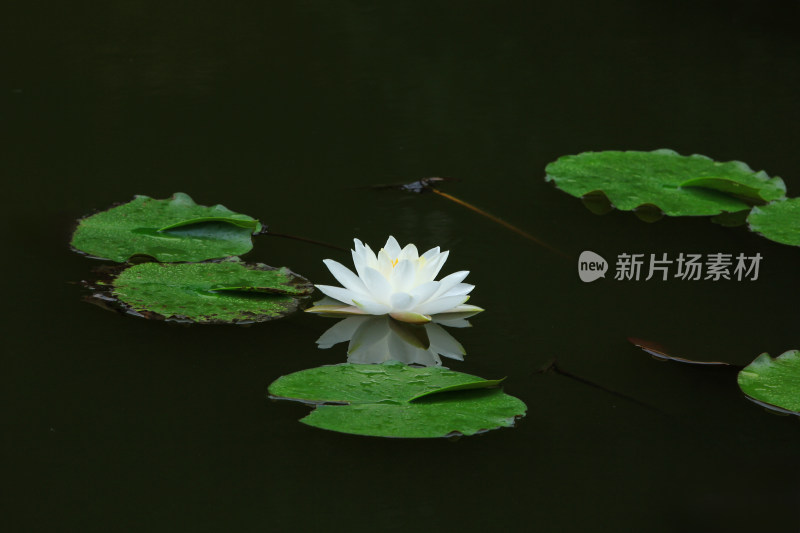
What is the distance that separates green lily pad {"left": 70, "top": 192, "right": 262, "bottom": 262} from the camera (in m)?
2.10

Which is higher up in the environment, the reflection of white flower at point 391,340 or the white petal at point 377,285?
the white petal at point 377,285

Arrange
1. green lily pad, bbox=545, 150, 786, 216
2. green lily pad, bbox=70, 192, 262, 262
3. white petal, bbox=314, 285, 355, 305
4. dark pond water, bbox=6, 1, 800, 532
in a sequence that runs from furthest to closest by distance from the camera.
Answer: green lily pad, bbox=545, 150, 786, 216 → green lily pad, bbox=70, 192, 262, 262 → white petal, bbox=314, 285, 355, 305 → dark pond water, bbox=6, 1, 800, 532

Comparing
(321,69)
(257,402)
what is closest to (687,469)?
(257,402)

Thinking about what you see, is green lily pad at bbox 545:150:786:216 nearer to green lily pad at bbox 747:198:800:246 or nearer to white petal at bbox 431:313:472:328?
green lily pad at bbox 747:198:800:246

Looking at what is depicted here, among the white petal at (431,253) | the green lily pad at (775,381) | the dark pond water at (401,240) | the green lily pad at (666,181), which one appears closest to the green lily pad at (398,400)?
the dark pond water at (401,240)

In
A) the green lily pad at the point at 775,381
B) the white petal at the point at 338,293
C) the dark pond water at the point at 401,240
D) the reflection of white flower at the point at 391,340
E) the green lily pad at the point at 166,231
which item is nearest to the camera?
the dark pond water at the point at 401,240

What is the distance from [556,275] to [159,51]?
2.30 meters

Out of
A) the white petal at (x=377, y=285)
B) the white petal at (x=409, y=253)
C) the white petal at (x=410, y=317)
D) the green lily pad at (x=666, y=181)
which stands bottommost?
the white petal at (x=410, y=317)

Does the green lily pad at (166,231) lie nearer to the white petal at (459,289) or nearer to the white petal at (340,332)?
the white petal at (340,332)

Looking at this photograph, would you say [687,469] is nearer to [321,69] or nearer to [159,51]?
[321,69]

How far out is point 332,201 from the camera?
253 centimetres

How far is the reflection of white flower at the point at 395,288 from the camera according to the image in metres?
1.84

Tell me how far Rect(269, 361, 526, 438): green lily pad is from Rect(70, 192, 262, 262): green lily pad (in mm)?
593

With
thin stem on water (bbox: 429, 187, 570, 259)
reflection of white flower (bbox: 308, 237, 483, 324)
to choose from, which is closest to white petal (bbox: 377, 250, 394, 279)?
reflection of white flower (bbox: 308, 237, 483, 324)
